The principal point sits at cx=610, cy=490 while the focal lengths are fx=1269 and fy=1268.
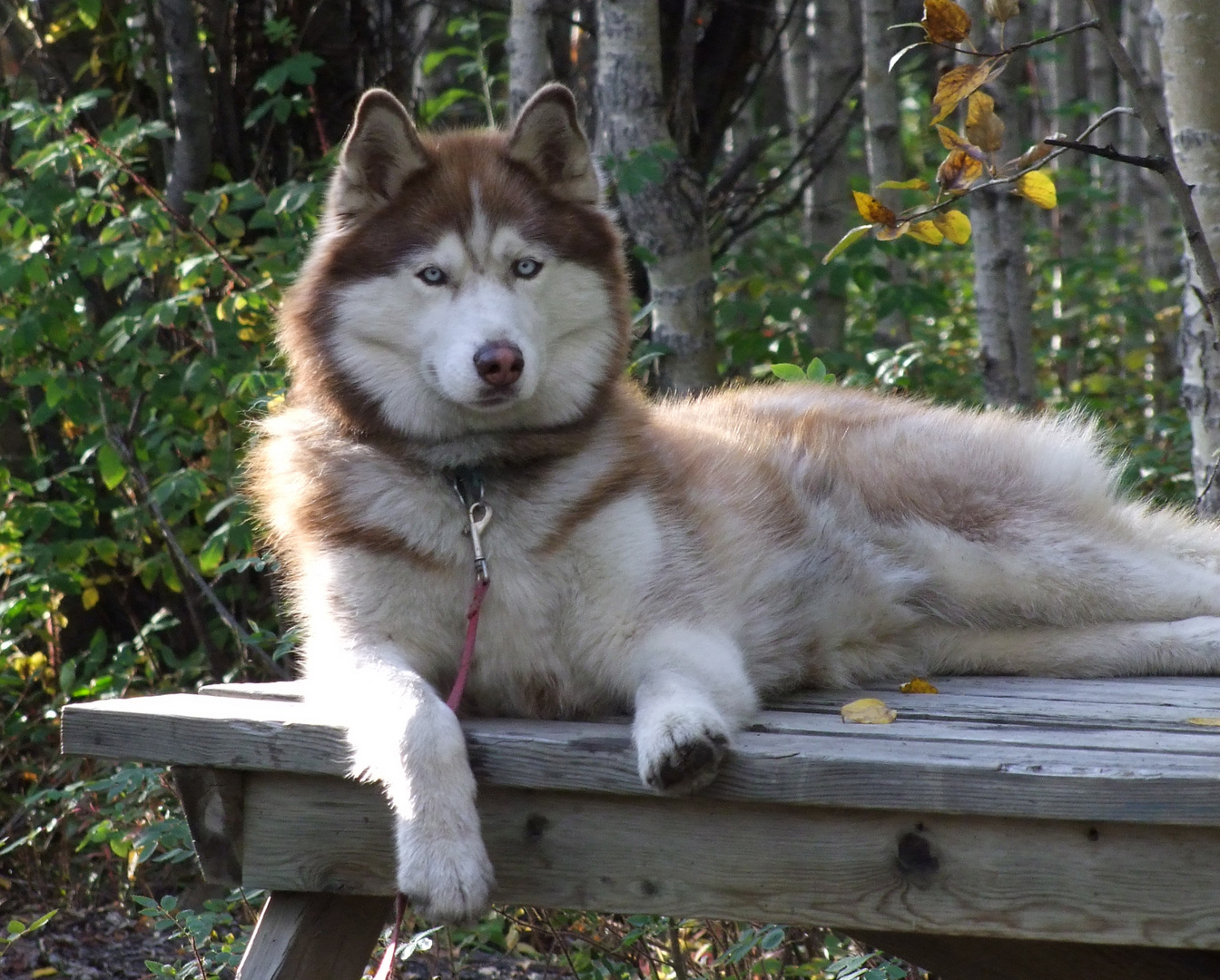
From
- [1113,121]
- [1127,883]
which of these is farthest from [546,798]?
[1113,121]

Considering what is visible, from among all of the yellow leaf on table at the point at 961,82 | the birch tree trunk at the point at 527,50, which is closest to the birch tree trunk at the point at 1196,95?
the yellow leaf on table at the point at 961,82

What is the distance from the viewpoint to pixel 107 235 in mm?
3975

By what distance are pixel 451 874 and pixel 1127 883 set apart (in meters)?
1.06

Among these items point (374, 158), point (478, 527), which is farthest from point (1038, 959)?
point (374, 158)

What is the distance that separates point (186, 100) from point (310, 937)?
139 inches

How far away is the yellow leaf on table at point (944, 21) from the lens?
2.50 m

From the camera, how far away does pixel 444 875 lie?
2.00 m

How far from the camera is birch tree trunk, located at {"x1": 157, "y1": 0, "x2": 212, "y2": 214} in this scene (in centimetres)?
484

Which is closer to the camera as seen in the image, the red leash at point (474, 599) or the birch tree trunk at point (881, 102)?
the red leash at point (474, 599)

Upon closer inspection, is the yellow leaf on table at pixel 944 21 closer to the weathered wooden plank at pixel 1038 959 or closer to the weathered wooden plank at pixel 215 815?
the weathered wooden plank at pixel 1038 959

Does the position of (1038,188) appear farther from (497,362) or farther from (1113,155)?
(497,362)

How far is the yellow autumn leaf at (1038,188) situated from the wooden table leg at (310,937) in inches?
78.0

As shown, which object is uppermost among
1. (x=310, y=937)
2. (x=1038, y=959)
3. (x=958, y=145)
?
(x=958, y=145)

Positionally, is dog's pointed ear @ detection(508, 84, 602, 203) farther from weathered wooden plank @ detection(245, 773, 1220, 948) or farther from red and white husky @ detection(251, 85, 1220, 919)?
weathered wooden plank @ detection(245, 773, 1220, 948)
